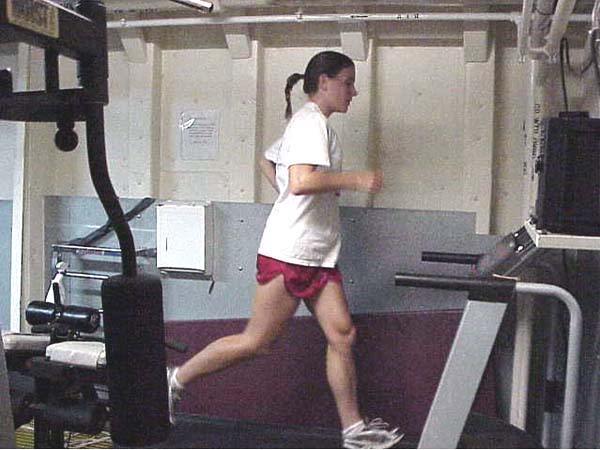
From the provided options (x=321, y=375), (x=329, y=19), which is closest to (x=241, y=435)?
(x=321, y=375)

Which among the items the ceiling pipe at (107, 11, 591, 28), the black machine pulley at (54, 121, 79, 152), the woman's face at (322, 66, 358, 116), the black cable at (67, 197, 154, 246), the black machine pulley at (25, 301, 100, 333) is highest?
the ceiling pipe at (107, 11, 591, 28)

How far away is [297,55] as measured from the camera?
121 inches

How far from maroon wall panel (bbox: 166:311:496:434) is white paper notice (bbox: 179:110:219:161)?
755 mm

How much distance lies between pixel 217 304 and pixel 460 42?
4.99ft

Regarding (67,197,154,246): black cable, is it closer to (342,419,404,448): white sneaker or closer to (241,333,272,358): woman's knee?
(241,333,272,358): woman's knee

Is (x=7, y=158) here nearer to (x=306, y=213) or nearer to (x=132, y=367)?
(x=306, y=213)

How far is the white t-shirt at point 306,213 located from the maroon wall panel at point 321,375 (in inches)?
19.6

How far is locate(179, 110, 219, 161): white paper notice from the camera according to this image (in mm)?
3170

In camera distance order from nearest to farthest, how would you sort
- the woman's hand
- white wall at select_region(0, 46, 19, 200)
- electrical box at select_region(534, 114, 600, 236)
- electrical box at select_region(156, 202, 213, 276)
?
electrical box at select_region(534, 114, 600, 236)
the woman's hand
electrical box at select_region(156, 202, 213, 276)
white wall at select_region(0, 46, 19, 200)

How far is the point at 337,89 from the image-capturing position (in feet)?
8.55

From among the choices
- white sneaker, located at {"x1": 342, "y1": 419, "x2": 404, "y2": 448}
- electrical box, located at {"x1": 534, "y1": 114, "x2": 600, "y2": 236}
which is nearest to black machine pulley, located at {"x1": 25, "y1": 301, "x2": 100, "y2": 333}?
white sneaker, located at {"x1": 342, "y1": 419, "x2": 404, "y2": 448}

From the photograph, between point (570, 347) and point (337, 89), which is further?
point (337, 89)

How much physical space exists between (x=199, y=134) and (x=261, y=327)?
1059mm

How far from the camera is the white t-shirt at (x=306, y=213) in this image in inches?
97.7
